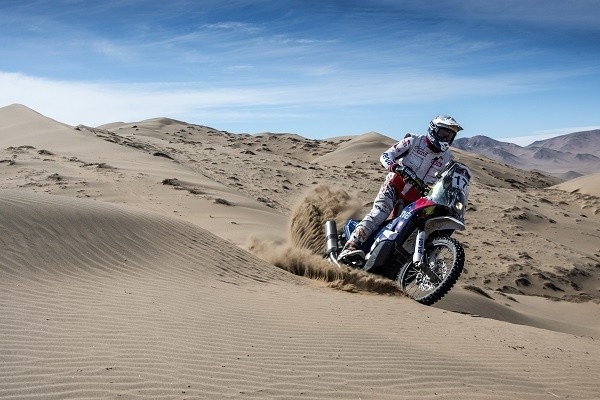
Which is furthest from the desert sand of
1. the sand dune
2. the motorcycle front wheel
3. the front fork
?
the front fork

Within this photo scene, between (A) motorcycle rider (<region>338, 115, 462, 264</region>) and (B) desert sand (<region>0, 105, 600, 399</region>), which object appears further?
(A) motorcycle rider (<region>338, 115, 462, 264</region>)

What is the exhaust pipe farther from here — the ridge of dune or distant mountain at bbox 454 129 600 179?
distant mountain at bbox 454 129 600 179

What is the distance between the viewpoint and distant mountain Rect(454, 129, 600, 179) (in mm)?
131625

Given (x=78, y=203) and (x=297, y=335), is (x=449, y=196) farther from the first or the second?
(x=78, y=203)

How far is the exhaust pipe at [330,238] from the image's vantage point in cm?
886

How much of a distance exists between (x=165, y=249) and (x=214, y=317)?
117 inches

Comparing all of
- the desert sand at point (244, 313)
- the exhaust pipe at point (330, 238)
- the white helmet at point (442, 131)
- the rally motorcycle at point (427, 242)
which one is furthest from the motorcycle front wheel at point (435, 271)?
the exhaust pipe at point (330, 238)

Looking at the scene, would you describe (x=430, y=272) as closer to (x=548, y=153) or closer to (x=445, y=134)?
(x=445, y=134)

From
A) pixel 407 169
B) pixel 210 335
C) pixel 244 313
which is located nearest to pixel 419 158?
pixel 407 169

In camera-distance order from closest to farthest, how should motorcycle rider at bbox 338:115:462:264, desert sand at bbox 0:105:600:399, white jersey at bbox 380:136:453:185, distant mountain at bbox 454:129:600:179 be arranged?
1. desert sand at bbox 0:105:600:399
2. motorcycle rider at bbox 338:115:462:264
3. white jersey at bbox 380:136:453:185
4. distant mountain at bbox 454:129:600:179

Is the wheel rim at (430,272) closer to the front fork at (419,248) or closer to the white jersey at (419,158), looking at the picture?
the front fork at (419,248)

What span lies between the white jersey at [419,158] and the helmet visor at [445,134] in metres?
0.26

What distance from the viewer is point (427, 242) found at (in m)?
7.28

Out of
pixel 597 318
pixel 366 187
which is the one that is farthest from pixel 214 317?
pixel 366 187
